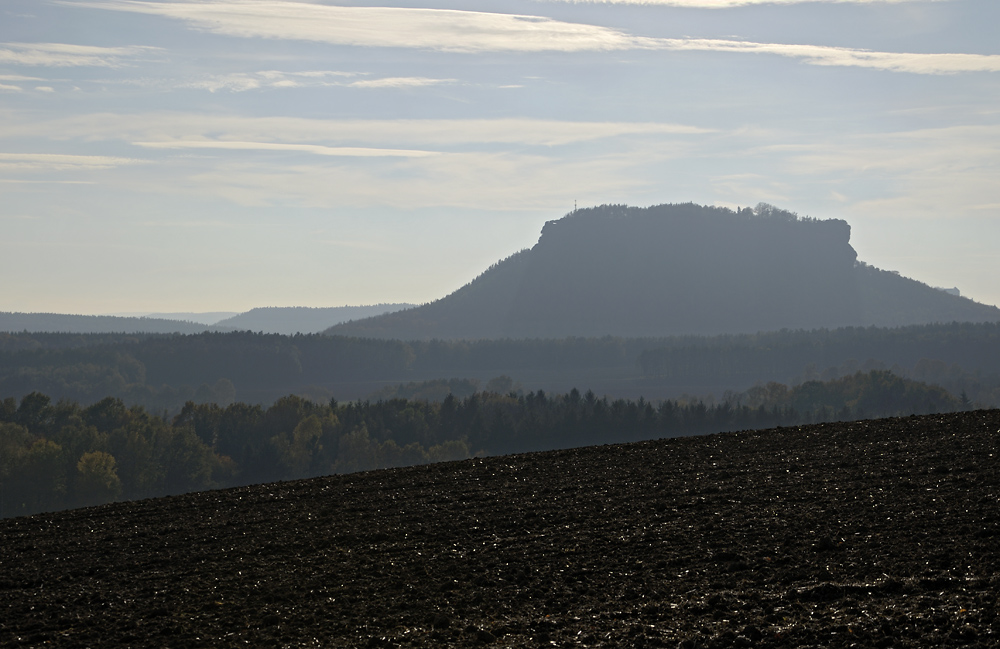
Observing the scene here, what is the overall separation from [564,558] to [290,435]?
324 feet

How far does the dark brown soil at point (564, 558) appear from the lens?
11797mm

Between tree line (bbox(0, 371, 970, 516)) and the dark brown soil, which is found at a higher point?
the dark brown soil

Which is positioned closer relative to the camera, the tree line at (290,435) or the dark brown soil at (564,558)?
the dark brown soil at (564,558)

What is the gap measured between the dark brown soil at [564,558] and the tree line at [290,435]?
6954 cm

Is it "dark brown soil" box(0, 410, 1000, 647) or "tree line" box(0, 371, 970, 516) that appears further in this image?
"tree line" box(0, 371, 970, 516)

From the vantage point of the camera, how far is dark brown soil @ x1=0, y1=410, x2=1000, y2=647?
11797 millimetres

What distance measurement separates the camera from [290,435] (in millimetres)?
109562

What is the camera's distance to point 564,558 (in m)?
15.1

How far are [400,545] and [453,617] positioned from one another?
3.97 m

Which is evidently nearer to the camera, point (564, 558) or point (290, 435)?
point (564, 558)

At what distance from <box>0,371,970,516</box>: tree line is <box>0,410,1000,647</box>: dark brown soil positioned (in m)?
69.5

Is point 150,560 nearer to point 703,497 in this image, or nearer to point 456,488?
point 456,488

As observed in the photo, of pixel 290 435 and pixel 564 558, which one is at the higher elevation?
pixel 564 558

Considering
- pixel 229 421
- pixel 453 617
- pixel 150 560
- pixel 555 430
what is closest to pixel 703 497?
pixel 453 617
